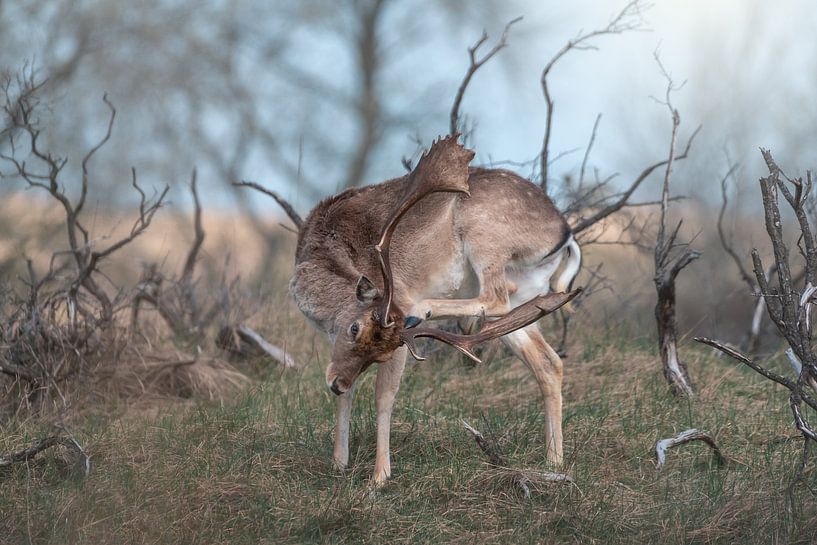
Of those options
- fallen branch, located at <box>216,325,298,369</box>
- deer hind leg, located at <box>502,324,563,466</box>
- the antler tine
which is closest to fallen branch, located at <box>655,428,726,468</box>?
deer hind leg, located at <box>502,324,563,466</box>

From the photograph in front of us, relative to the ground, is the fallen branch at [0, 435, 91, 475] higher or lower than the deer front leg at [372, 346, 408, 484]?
lower

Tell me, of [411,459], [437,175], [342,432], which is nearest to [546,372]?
[411,459]

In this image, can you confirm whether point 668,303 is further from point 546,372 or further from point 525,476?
point 525,476

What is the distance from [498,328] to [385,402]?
103cm

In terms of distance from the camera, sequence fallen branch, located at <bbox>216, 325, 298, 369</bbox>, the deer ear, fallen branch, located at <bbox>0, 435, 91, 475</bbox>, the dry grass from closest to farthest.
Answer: the dry grass, the deer ear, fallen branch, located at <bbox>0, 435, 91, 475</bbox>, fallen branch, located at <bbox>216, 325, 298, 369</bbox>

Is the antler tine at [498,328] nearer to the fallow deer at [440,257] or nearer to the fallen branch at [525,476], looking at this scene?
the fallow deer at [440,257]

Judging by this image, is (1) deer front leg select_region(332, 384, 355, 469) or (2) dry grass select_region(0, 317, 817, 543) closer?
(2) dry grass select_region(0, 317, 817, 543)

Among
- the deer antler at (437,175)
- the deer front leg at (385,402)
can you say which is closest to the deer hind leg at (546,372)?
the deer front leg at (385,402)

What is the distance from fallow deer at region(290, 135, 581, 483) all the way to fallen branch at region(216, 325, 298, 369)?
1927 millimetres

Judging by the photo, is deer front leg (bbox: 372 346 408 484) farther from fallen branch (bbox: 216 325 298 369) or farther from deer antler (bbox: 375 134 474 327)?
fallen branch (bbox: 216 325 298 369)

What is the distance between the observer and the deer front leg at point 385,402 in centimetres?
526

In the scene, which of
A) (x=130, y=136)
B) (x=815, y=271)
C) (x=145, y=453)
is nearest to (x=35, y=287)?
(x=145, y=453)

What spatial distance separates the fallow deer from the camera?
525 cm

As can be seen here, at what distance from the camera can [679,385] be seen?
6.82 metres
